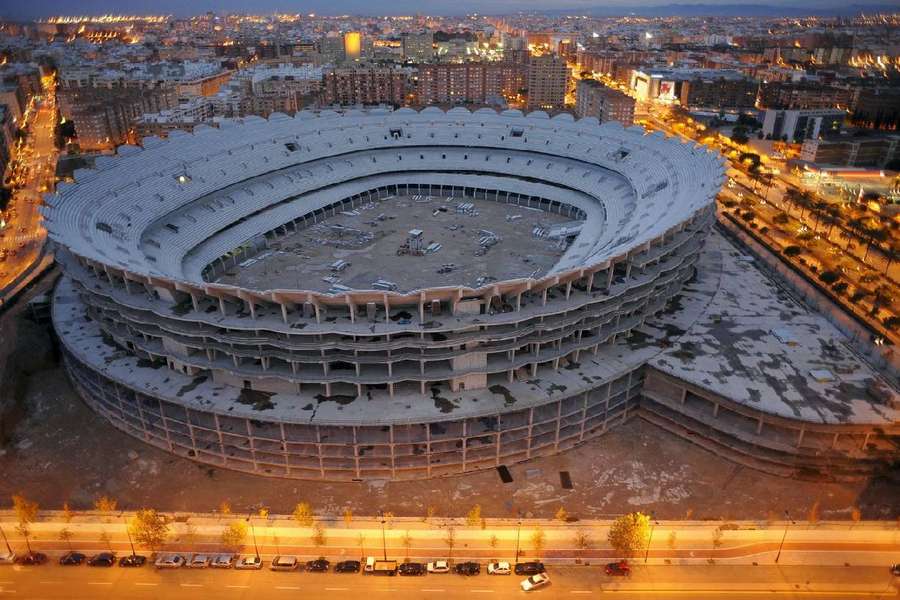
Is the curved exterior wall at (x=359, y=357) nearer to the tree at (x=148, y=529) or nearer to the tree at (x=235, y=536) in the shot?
the tree at (x=235, y=536)

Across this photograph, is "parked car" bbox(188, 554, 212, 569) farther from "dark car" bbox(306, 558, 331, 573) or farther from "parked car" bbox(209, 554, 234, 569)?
"dark car" bbox(306, 558, 331, 573)

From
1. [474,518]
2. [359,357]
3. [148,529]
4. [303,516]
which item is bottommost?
[303,516]

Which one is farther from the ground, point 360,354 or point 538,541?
point 360,354

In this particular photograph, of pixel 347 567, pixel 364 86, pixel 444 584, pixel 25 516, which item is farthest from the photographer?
pixel 364 86

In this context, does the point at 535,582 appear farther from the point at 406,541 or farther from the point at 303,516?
the point at 303,516

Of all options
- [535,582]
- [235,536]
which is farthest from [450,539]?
[235,536]

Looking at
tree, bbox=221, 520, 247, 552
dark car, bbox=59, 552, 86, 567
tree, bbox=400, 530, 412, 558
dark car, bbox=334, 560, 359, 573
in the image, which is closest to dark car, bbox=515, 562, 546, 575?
tree, bbox=400, 530, 412, 558

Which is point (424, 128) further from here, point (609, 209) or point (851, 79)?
point (851, 79)
